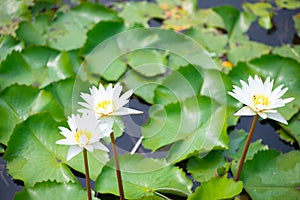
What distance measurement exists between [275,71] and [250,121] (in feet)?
0.78

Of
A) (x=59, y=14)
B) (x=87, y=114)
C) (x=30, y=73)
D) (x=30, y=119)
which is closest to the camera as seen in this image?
(x=87, y=114)

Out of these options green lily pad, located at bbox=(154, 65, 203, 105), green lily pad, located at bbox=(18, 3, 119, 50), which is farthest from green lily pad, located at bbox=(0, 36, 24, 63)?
green lily pad, located at bbox=(154, 65, 203, 105)

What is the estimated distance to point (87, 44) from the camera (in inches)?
77.7

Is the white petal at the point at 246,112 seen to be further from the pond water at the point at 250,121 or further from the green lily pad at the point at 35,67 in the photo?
the green lily pad at the point at 35,67

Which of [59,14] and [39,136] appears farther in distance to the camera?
[59,14]

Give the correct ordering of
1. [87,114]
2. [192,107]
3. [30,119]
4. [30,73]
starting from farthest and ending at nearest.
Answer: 1. [30,73]
2. [192,107]
3. [30,119]
4. [87,114]

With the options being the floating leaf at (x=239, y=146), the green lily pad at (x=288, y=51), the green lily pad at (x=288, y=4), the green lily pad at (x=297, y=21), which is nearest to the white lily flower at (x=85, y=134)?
the floating leaf at (x=239, y=146)

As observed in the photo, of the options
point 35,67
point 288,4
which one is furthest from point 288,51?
point 35,67

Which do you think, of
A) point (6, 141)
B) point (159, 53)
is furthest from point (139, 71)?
point (6, 141)

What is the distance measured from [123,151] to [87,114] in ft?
1.53

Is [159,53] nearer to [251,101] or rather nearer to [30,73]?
[30,73]

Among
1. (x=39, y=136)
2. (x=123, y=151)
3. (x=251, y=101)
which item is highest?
(x=251, y=101)

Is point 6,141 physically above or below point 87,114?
below

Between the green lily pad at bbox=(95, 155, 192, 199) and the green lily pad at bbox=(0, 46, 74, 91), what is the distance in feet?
1.67
